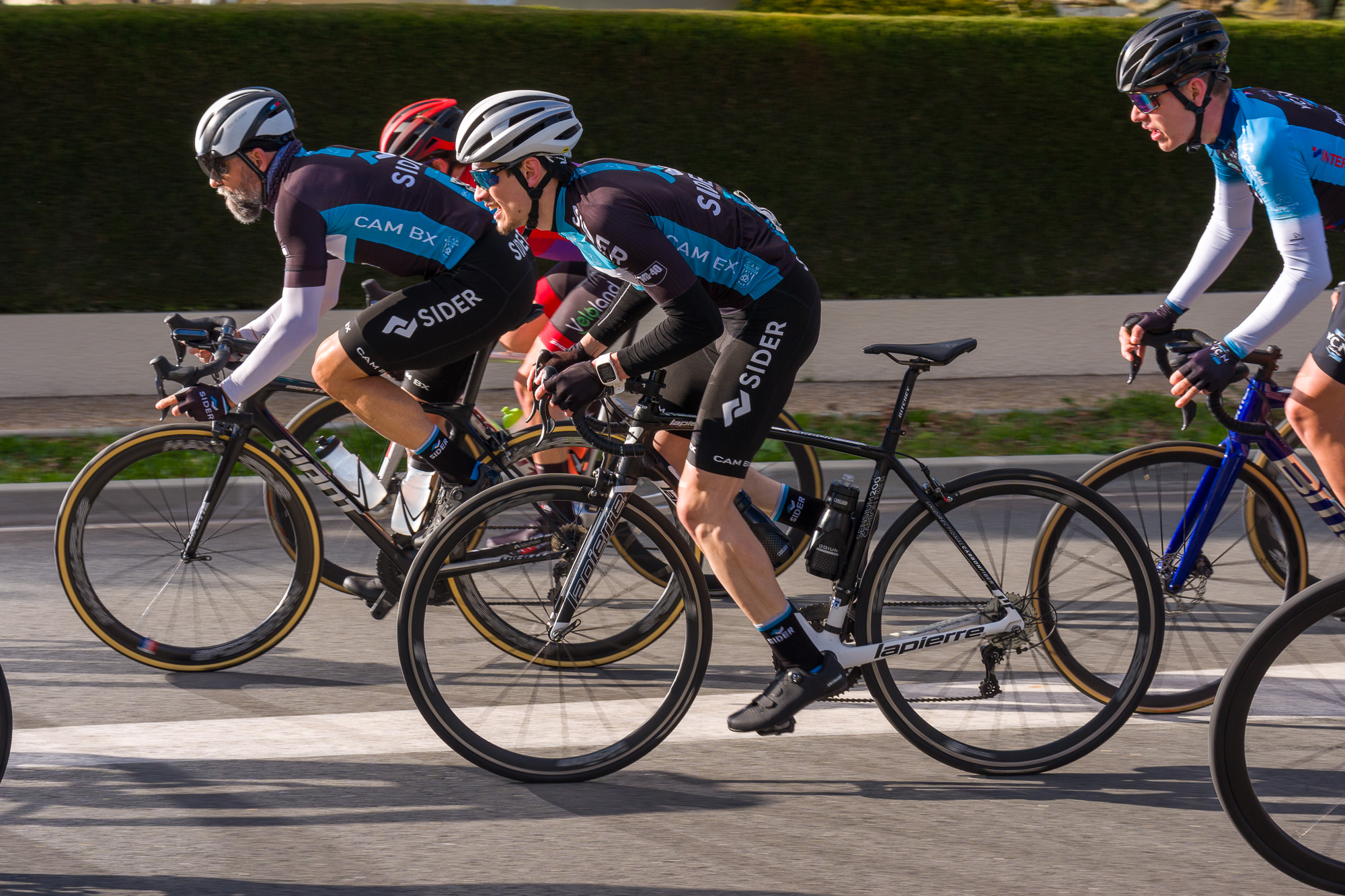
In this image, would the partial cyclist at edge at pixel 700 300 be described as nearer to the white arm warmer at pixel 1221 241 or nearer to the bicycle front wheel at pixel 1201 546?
the bicycle front wheel at pixel 1201 546

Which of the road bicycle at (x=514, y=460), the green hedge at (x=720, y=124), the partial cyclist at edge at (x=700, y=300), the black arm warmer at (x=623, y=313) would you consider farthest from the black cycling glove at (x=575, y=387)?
the green hedge at (x=720, y=124)

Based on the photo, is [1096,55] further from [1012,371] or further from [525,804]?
[525,804]

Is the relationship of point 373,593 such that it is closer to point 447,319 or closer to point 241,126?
point 447,319

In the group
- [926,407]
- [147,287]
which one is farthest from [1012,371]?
[147,287]

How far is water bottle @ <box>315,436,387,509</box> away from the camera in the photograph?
201 inches

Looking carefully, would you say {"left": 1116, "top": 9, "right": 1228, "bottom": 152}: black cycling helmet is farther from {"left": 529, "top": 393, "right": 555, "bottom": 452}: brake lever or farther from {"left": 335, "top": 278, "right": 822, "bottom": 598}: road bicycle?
{"left": 529, "top": 393, "right": 555, "bottom": 452}: brake lever

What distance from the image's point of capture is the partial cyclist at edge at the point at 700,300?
3.83m

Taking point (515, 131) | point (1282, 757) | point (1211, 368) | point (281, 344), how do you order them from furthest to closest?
point (281, 344) < point (1211, 368) < point (515, 131) < point (1282, 757)

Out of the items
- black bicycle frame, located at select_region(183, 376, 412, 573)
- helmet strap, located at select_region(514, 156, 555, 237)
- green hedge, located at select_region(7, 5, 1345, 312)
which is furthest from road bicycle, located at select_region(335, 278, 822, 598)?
green hedge, located at select_region(7, 5, 1345, 312)

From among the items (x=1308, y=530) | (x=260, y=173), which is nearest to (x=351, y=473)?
(x=260, y=173)

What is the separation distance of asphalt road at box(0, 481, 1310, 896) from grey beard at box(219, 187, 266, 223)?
1650 mm

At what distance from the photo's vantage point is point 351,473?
5129 mm

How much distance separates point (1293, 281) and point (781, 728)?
209 centimetres

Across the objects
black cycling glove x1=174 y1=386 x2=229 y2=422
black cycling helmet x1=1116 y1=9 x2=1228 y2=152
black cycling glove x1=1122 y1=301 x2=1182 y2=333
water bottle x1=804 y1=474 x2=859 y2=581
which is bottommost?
water bottle x1=804 y1=474 x2=859 y2=581
